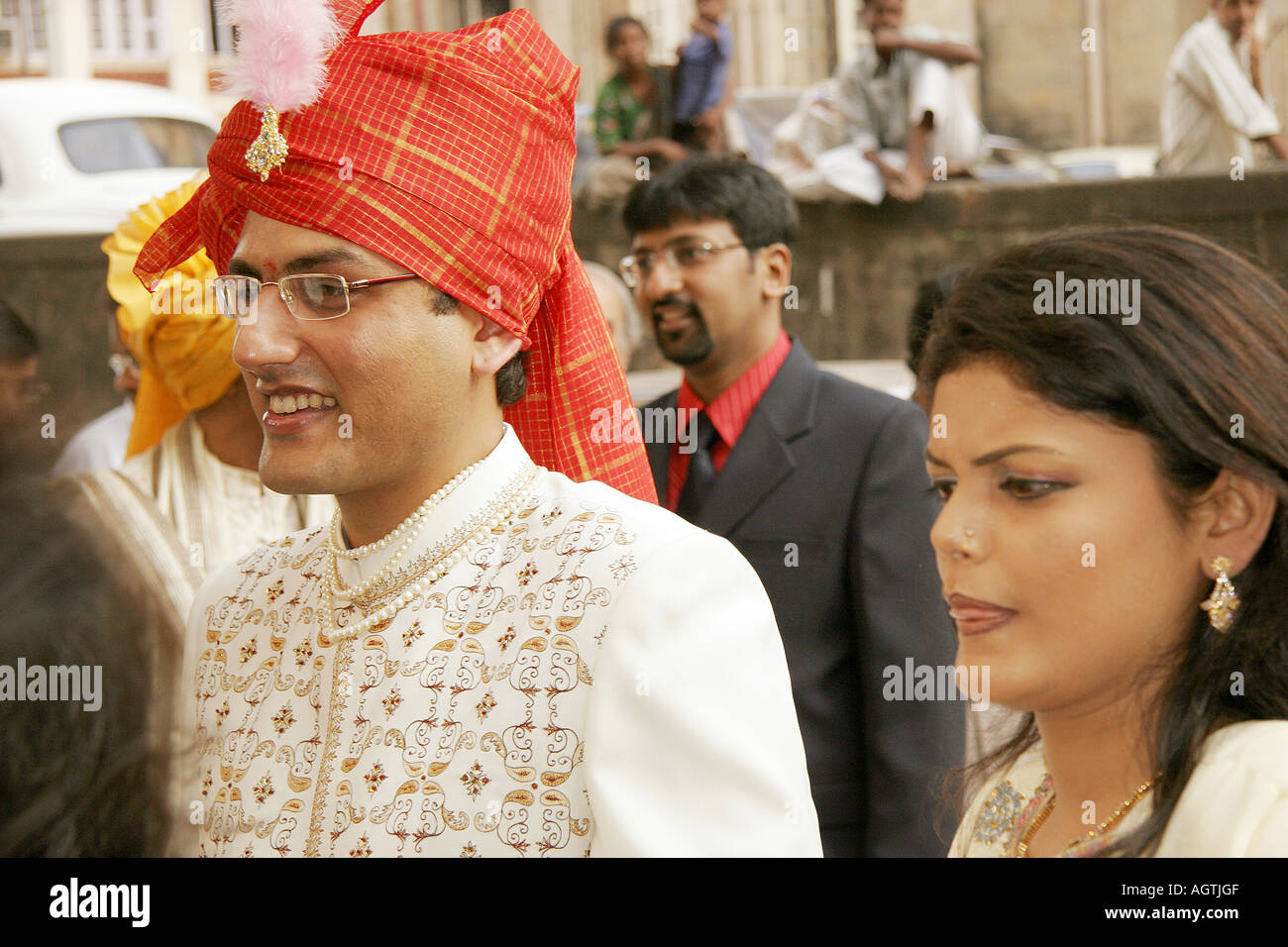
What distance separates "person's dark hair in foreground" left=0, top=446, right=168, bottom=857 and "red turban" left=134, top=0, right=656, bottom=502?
0.72m

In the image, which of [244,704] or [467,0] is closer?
[244,704]

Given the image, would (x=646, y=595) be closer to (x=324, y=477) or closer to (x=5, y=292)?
(x=324, y=477)

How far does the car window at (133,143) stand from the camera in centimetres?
906

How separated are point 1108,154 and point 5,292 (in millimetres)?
8841

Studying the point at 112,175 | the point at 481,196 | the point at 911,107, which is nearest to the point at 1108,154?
the point at 911,107

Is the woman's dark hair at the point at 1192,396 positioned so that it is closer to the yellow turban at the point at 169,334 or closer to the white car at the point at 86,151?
the yellow turban at the point at 169,334

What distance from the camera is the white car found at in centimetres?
873

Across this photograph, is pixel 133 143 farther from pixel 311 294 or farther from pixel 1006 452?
pixel 1006 452

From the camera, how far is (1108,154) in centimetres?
1283

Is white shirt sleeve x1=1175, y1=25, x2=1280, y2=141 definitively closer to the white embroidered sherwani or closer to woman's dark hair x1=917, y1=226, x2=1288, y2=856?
woman's dark hair x1=917, y1=226, x2=1288, y2=856

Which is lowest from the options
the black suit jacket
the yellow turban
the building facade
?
the black suit jacket

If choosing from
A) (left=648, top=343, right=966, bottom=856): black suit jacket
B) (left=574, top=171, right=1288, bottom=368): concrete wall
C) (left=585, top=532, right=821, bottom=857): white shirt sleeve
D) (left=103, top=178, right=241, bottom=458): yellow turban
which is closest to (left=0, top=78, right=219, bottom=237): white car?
(left=574, top=171, right=1288, bottom=368): concrete wall

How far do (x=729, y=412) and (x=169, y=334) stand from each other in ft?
3.85

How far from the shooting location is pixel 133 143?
362 inches
